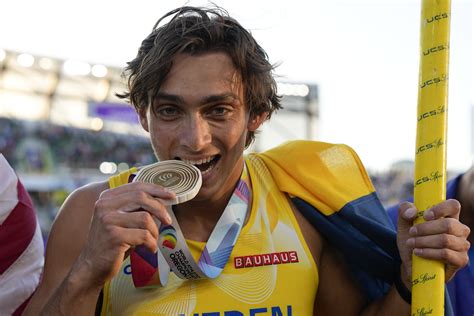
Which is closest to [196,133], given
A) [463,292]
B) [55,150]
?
[463,292]

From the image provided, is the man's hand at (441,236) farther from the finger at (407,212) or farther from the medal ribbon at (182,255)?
the medal ribbon at (182,255)

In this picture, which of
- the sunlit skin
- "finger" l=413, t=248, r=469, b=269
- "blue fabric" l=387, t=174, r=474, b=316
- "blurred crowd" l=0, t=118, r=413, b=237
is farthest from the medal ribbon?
"blurred crowd" l=0, t=118, r=413, b=237

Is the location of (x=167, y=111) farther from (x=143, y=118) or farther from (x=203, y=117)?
(x=143, y=118)

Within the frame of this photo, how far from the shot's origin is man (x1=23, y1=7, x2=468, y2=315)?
7.20 feet

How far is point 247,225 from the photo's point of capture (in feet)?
8.03

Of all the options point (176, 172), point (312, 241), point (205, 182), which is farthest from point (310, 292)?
point (176, 172)

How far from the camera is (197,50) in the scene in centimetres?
239

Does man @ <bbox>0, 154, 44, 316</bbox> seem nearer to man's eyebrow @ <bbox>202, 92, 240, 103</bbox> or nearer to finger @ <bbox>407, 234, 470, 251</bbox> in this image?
man's eyebrow @ <bbox>202, 92, 240, 103</bbox>

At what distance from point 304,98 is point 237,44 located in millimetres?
31046

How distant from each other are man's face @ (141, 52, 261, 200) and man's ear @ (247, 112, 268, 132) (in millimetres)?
167

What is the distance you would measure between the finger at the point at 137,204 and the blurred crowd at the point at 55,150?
21.0 m

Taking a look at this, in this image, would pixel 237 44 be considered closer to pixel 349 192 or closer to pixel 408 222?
pixel 349 192

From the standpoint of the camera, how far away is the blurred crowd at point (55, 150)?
24359 millimetres

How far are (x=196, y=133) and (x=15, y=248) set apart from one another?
0.90 metres
